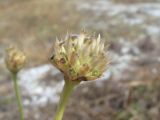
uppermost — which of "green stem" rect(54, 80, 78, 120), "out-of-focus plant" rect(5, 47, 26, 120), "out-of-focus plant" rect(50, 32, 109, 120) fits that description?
"out-of-focus plant" rect(50, 32, 109, 120)

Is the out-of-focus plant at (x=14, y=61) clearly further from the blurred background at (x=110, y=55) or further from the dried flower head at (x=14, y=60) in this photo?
the blurred background at (x=110, y=55)

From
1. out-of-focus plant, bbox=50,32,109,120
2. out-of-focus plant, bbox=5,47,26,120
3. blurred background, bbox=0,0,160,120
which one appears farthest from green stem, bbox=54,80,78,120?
out-of-focus plant, bbox=5,47,26,120

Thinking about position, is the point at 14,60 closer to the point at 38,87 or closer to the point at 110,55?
the point at 110,55

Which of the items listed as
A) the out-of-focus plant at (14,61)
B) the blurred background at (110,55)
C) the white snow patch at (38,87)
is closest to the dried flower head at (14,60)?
the out-of-focus plant at (14,61)

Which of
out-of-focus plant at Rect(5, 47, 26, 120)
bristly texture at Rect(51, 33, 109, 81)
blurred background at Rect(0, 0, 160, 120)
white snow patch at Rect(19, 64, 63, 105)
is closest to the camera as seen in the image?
bristly texture at Rect(51, 33, 109, 81)

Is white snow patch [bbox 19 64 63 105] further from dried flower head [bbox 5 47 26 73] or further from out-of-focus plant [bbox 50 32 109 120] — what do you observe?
out-of-focus plant [bbox 50 32 109 120]

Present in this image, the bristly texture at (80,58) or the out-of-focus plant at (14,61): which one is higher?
the bristly texture at (80,58)

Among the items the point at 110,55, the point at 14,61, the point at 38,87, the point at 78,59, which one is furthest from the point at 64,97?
the point at 38,87
